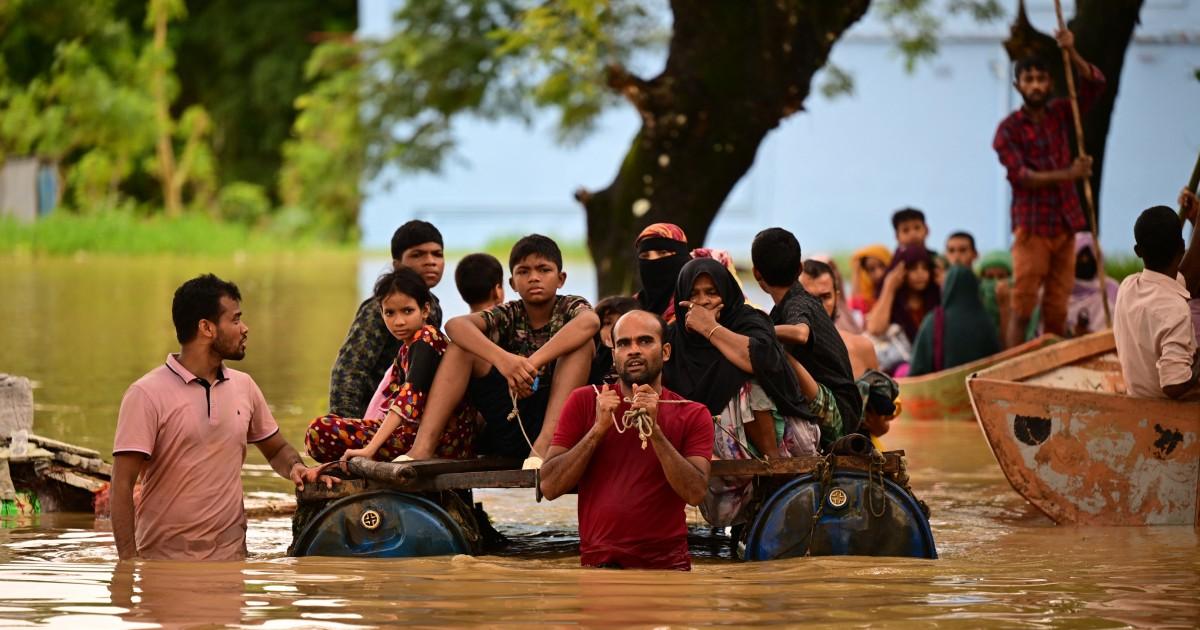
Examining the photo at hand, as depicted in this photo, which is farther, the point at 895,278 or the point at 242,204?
the point at 242,204

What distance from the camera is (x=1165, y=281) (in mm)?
8297

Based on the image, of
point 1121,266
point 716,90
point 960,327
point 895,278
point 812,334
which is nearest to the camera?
point 812,334

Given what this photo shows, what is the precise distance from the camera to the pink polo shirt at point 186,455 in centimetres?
671

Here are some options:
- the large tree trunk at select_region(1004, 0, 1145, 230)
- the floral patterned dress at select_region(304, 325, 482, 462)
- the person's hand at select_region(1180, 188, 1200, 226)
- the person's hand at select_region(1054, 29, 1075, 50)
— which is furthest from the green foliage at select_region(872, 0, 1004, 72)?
the floral patterned dress at select_region(304, 325, 482, 462)

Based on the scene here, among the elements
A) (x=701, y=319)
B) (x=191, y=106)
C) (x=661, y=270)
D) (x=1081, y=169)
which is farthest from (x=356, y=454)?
(x=191, y=106)

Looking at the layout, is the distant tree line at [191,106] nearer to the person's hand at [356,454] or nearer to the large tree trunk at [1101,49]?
the large tree trunk at [1101,49]

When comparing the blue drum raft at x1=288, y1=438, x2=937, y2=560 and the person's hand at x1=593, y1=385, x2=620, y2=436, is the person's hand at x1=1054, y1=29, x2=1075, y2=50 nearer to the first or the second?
the blue drum raft at x1=288, y1=438, x2=937, y2=560

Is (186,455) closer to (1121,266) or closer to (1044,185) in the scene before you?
(1044,185)

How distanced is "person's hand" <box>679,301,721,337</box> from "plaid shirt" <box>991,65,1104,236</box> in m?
5.77

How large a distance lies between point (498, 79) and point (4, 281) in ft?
26.4

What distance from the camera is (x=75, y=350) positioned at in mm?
16953

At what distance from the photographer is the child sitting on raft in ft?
24.0

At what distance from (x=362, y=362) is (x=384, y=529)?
148 centimetres

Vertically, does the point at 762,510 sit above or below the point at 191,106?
below
